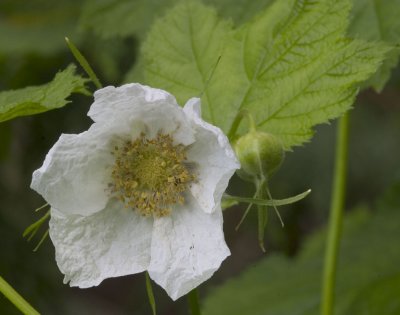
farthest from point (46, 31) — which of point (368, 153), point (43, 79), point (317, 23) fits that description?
point (317, 23)

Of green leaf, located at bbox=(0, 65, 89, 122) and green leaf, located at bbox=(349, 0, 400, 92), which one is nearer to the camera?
green leaf, located at bbox=(0, 65, 89, 122)

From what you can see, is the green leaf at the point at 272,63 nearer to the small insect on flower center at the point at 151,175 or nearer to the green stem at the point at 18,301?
the small insect on flower center at the point at 151,175

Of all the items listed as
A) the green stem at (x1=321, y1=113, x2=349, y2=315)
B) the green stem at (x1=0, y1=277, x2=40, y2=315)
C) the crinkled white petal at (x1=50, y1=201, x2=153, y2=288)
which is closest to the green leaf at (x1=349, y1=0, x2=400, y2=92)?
the green stem at (x1=321, y1=113, x2=349, y2=315)

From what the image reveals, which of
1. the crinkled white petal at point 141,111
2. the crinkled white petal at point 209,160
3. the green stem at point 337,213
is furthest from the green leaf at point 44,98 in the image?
the green stem at point 337,213

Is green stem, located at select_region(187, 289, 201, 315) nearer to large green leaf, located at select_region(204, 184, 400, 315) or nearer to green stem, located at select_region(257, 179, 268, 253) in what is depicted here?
green stem, located at select_region(257, 179, 268, 253)

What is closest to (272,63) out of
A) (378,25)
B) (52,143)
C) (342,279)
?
(378,25)

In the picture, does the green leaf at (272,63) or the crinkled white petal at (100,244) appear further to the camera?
the green leaf at (272,63)

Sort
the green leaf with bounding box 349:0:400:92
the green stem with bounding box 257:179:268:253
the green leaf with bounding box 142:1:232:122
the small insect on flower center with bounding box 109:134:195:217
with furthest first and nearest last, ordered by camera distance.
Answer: the green leaf with bounding box 349:0:400:92, the green leaf with bounding box 142:1:232:122, the small insect on flower center with bounding box 109:134:195:217, the green stem with bounding box 257:179:268:253
